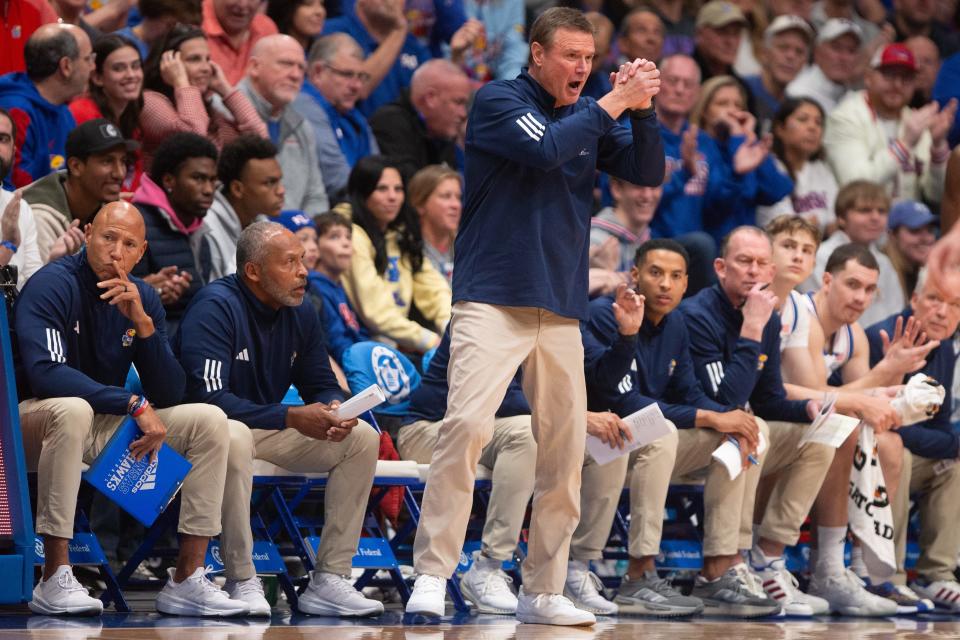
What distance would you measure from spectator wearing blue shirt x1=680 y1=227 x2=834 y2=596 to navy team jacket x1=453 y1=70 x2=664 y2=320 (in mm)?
2114

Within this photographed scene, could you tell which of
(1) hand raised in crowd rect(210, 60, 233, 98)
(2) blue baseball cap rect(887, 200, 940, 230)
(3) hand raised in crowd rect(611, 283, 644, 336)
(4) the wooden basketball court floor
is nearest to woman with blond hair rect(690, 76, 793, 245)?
(2) blue baseball cap rect(887, 200, 940, 230)

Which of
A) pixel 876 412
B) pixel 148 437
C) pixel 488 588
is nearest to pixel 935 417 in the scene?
pixel 876 412

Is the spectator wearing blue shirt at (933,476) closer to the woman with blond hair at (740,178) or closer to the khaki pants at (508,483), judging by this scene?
the woman with blond hair at (740,178)

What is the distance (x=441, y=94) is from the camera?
1005 centimetres

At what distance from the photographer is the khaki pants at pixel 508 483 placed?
6.76 metres

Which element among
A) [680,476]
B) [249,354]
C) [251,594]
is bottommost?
[251,594]

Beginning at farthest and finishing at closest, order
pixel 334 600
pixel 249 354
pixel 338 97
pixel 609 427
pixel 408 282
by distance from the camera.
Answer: pixel 338 97, pixel 408 282, pixel 609 427, pixel 249 354, pixel 334 600

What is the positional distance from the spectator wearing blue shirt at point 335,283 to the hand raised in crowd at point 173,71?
105 centimetres

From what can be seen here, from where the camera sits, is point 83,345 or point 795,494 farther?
point 795,494

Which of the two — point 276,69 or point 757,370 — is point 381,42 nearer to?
point 276,69

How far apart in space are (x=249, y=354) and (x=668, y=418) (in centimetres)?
218

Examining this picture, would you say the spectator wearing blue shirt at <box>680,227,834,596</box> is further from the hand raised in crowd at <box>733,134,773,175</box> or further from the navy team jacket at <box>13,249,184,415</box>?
the navy team jacket at <box>13,249,184,415</box>

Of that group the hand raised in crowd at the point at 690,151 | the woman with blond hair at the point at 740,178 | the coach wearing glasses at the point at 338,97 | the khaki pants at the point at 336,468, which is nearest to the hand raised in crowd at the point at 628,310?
the khaki pants at the point at 336,468

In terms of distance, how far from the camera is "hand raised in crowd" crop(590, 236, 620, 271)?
9.32m
